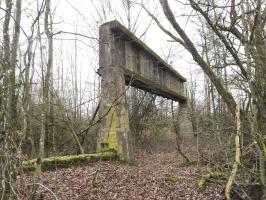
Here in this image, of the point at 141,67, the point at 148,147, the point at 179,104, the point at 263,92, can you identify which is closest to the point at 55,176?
the point at 263,92

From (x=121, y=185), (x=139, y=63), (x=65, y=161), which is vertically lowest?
(x=121, y=185)

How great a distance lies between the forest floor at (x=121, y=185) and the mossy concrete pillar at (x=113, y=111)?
1.77m

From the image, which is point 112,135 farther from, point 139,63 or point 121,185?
point 139,63

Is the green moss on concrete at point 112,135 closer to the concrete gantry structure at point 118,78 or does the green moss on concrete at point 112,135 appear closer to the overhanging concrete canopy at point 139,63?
the concrete gantry structure at point 118,78

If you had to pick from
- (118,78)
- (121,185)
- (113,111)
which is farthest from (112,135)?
(121,185)

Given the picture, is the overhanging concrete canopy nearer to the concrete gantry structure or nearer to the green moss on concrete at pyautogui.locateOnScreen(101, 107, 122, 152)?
the concrete gantry structure

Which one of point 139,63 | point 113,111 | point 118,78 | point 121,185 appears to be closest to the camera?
point 121,185

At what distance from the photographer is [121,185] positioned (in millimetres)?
7230

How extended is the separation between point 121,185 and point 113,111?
10.9ft

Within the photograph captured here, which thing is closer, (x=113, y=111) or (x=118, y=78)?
(x=113, y=111)

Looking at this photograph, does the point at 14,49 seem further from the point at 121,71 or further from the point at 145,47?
the point at 145,47

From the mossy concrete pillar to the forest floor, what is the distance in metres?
1.77

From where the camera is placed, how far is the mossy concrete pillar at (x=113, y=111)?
10133 millimetres

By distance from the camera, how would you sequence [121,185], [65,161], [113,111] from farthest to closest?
[113,111] → [65,161] → [121,185]
